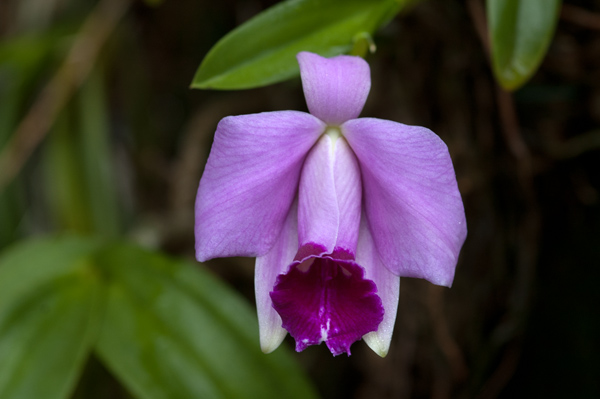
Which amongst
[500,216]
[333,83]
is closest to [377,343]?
[333,83]

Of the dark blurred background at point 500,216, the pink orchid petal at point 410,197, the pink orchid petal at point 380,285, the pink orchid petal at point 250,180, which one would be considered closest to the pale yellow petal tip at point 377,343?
the pink orchid petal at point 380,285

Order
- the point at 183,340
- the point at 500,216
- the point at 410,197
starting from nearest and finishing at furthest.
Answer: the point at 410,197 → the point at 183,340 → the point at 500,216

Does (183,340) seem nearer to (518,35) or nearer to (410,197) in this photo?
(410,197)

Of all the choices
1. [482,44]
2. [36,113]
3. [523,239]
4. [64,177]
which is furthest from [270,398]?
[36,113]

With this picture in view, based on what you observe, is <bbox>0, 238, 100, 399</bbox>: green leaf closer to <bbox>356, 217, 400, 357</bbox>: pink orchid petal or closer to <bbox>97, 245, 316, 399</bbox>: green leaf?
<bbox>97, 245, 316, 399</bbox>: green leaf

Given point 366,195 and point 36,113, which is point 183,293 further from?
point 36,113
